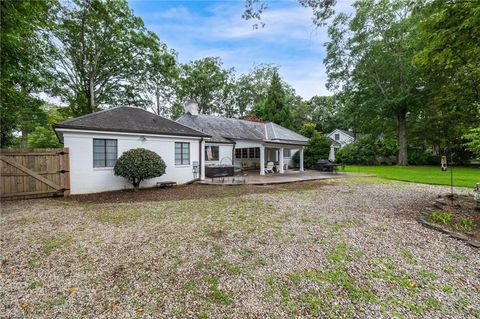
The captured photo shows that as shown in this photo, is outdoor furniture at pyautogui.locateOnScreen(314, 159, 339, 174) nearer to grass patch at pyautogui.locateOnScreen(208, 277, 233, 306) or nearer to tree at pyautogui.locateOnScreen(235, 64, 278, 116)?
grass patch at pyautogui.locateOnScreen(208, 277, 233, 306)

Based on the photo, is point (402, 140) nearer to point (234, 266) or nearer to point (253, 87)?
point (253, 87)

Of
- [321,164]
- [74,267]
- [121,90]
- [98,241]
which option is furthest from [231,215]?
[121,90]

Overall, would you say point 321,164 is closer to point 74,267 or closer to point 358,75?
point 358,75

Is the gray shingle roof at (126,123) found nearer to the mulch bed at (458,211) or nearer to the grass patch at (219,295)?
the grass patch at (219,295)

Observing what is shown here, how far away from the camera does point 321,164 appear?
18.5 meters

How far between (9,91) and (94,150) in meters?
3.32

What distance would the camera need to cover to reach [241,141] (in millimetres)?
18578

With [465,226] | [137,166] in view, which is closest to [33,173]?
[137,166]

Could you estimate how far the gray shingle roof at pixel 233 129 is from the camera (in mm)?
17875

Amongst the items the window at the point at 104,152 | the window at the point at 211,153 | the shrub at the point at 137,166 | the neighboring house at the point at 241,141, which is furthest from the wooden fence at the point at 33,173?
the neighboring house at the point at 241,141

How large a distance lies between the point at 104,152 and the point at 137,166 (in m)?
Answer: 1.83

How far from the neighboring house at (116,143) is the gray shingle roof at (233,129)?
434 centimetres

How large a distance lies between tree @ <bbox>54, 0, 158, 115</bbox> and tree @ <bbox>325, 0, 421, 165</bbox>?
20.4 meters

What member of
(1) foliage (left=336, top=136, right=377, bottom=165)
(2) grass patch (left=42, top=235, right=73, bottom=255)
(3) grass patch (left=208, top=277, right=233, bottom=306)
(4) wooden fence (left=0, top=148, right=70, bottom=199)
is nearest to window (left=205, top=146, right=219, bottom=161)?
(4) wooden fence (left=0, top=148, right=70, bottom=199)
